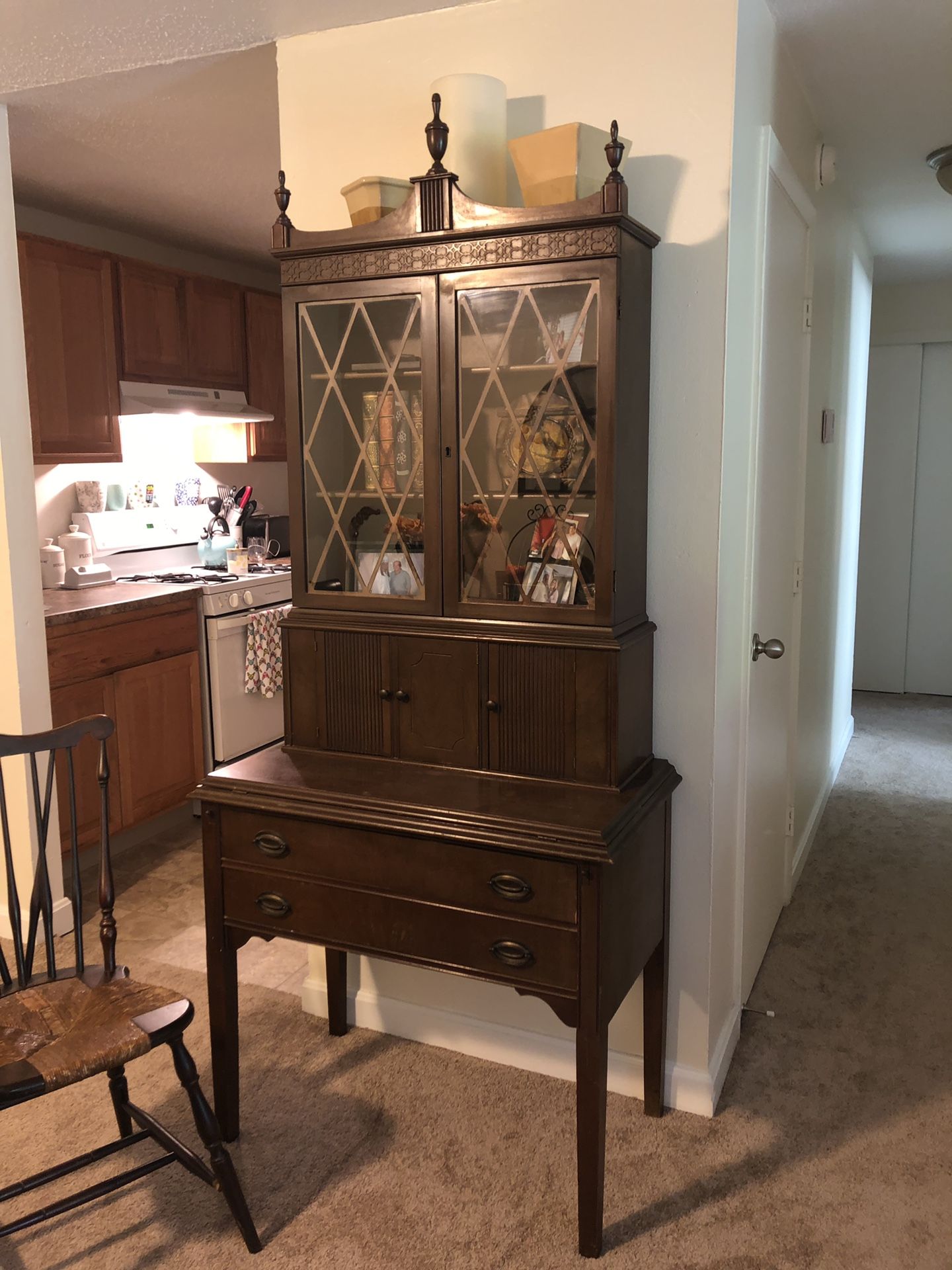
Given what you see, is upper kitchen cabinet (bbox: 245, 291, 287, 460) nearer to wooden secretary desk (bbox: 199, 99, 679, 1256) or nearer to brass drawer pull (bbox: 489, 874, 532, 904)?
wooden secretary desk (bbox: 199, 99, 679, 1256)

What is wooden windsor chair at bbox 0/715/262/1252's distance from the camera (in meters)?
1.67

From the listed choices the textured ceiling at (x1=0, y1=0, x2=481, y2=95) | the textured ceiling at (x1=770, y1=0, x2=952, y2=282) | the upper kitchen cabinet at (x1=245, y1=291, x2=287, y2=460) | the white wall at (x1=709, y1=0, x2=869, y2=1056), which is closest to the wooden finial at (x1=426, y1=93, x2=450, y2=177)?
the textured ceiling at (x1=0, y1=0, x2=481, y2=95)

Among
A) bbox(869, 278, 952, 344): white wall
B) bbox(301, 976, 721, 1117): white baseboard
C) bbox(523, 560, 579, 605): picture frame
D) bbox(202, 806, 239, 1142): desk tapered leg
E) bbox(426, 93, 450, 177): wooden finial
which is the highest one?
bbox(869, 278, 952, 344): white wall

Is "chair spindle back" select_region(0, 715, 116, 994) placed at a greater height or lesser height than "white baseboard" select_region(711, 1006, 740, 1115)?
greater

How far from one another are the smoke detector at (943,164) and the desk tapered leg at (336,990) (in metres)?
3.01

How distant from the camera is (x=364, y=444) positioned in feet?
6.85

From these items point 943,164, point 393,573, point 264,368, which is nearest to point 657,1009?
point 393,573

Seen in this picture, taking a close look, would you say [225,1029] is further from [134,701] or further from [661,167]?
[661,167]

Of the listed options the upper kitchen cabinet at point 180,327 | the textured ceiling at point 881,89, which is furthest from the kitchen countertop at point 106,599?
the textured ceiling at point 881,89

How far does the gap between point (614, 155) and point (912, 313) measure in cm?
455

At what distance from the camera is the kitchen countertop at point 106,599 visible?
3.37 m

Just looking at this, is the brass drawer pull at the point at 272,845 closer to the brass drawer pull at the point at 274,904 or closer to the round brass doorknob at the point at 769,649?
the brass drawer pull at the point at 274,904

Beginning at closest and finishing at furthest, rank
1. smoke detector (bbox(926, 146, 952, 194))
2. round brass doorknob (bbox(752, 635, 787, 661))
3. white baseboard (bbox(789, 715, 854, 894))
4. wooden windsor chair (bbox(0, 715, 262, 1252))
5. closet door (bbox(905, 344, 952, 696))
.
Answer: wooden windsor chair (bbox(0, 715, 262, 1252))
round brass doorknob (bbox(752, 635, 787, 661))
smoke detector (bbox(926, 146, 952, 194))
white baseboard (bbox(789, 715, 854, 894))
closet door (bbox(905, 344, 952, 696))

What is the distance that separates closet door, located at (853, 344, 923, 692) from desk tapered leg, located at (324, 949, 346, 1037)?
4.52 meters
